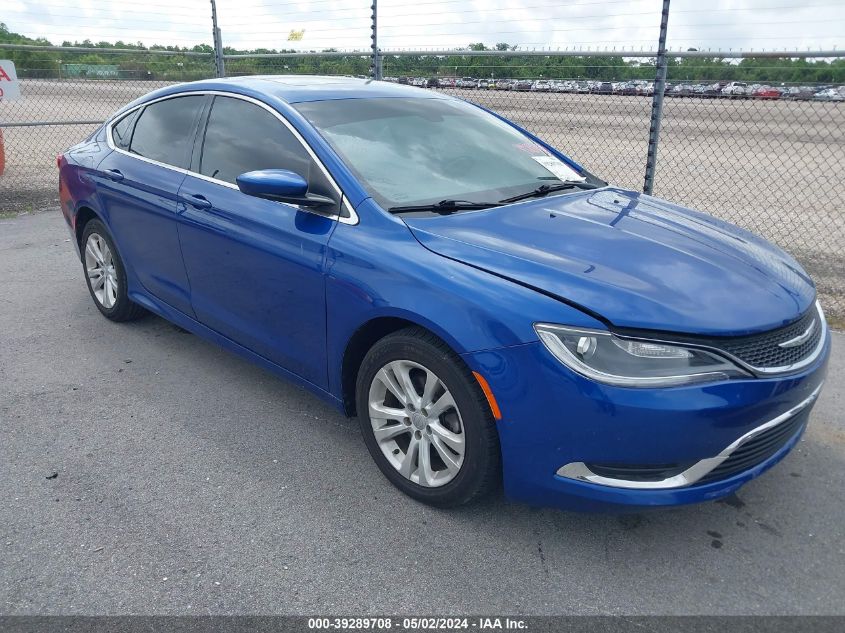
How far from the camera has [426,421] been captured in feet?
9.59

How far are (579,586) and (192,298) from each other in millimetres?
2591

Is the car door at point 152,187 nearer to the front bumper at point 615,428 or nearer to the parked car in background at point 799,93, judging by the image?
the front bumper at point 615,428

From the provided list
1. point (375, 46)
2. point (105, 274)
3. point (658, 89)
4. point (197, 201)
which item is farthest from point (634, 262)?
point (375, 46)

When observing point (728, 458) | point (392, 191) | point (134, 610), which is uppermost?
point (392, 191)

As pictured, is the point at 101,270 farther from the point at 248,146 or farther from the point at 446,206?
the point at 446,206

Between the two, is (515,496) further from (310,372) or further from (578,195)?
(578,195)

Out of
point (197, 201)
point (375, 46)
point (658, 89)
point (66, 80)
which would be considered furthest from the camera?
point (66, 80)

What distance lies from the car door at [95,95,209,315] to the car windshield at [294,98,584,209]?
97cm

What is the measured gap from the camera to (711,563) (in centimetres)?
271

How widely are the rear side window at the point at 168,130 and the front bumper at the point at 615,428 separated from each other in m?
2.44

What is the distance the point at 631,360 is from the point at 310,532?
4.61 feet

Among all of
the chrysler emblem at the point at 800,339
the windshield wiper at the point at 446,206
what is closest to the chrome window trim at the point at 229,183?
the windshield wiper at the point at 446,206

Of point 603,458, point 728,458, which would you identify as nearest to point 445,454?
point 603,458

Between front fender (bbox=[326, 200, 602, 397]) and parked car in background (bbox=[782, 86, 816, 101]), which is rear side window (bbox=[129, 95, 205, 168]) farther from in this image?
parked car in background (bbox=[782, 86, 816, 101])
